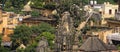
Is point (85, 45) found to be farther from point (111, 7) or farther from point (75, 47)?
point (111, 7)

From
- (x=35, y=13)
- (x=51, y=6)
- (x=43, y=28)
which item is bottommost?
(x=35, y=13)

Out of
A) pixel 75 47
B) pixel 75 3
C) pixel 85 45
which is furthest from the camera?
pixel 75 3

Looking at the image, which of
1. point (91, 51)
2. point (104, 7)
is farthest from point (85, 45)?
point (104, 7)

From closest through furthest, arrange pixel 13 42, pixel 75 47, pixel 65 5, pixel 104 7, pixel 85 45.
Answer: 1. pixel 75 47
2. pixel 85 45
3. pixel 13 42
4. pixel 65 5
5. pixel 104 7

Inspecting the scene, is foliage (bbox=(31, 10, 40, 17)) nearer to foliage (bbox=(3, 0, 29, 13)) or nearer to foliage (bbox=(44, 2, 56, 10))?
foliage (bbox=(44, 2, 56, 10))

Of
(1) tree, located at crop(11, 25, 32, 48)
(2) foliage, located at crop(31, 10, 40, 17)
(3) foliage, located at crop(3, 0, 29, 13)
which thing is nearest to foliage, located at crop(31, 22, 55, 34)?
(1) tree, located at crop(11, 25, 32, 48)

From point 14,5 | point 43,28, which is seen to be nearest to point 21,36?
point 43,28

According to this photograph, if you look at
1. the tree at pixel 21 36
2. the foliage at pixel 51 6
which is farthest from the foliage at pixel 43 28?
the foliage at pixel 51 6

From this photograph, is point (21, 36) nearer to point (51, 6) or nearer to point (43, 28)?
point (43, 28)
